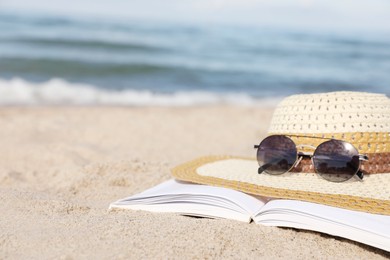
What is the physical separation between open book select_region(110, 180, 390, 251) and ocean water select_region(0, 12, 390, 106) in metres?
4.98

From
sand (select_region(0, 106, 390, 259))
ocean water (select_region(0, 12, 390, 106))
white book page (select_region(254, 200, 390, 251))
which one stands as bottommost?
ocean water (select_region(0, 12, 390, 106))

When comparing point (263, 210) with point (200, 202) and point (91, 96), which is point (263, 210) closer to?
point (200, 202)

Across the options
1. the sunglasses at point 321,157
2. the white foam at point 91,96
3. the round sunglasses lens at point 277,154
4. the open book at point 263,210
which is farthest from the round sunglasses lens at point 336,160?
the white foam at point 91,96

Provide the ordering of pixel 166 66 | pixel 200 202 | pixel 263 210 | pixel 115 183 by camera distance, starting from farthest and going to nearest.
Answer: pixel 166 66, pixel 115 183, pixel 200 202, pixel 263 210

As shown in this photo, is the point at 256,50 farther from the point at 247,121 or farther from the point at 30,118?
the point at 30,118

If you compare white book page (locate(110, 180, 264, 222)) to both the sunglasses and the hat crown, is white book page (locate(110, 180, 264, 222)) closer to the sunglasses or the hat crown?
the sunglasses

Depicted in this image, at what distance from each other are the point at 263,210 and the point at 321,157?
396 millimetres

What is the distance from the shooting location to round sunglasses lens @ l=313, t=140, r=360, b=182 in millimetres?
2432

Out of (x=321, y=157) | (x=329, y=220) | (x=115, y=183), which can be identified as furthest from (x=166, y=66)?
(x=329, y=220)

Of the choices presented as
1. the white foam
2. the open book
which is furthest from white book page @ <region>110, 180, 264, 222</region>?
the white foam

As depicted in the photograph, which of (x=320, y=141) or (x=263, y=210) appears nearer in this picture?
(x=263, y=210)

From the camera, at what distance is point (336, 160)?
245 cm

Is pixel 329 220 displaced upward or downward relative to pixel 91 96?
upward

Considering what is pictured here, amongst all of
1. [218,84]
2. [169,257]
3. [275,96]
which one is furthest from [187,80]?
[169,257]
